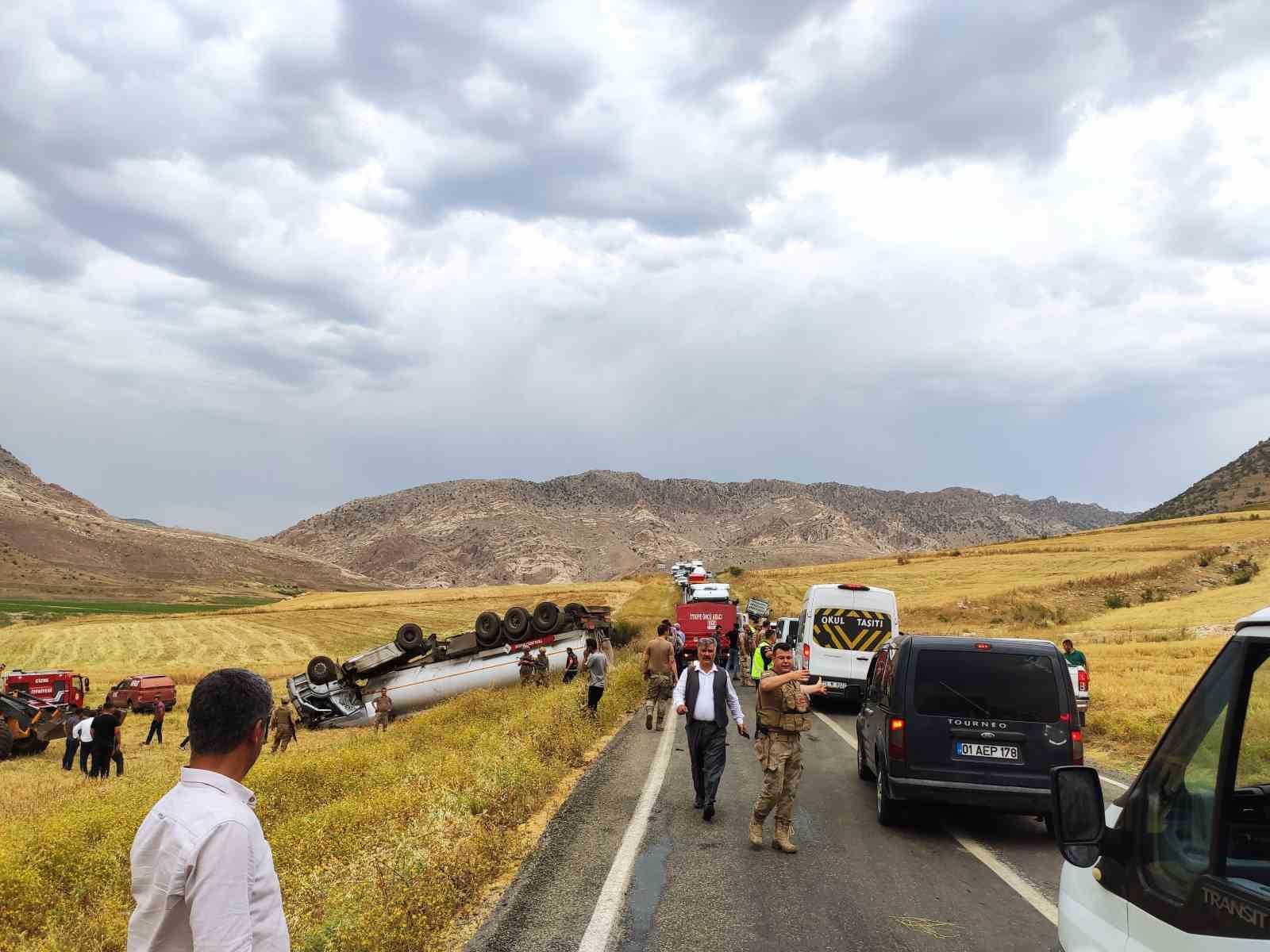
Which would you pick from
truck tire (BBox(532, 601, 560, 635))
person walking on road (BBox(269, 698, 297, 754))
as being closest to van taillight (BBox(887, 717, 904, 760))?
person walking on road (BBox(269, 698, 297, 754))

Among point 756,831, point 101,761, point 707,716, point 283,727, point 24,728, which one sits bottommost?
point 24,728

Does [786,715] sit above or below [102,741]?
above

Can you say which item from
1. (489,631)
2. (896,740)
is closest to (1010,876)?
(896,740)

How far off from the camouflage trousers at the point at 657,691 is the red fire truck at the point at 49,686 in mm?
24010

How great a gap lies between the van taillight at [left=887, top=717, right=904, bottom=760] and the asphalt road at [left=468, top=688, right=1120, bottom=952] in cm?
79

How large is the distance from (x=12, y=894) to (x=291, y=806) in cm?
410

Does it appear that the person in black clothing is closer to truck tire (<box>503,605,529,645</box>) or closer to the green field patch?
truck tire (<box>503,605,529,645</box>)

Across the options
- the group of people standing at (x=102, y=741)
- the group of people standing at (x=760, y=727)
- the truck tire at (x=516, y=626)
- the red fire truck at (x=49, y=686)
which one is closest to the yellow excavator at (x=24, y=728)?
the red fire truck at (x=49, y=686)

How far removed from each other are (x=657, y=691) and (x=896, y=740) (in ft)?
25.7

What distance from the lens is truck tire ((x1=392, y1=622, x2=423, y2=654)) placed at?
86.3ft

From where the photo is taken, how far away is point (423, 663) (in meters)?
26.0

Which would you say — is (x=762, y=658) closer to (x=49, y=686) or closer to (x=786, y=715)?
(x=786, y=715)

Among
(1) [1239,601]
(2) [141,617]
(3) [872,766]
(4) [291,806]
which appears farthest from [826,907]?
(2) [141,617]

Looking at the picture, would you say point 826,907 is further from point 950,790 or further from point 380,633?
point 380,633
